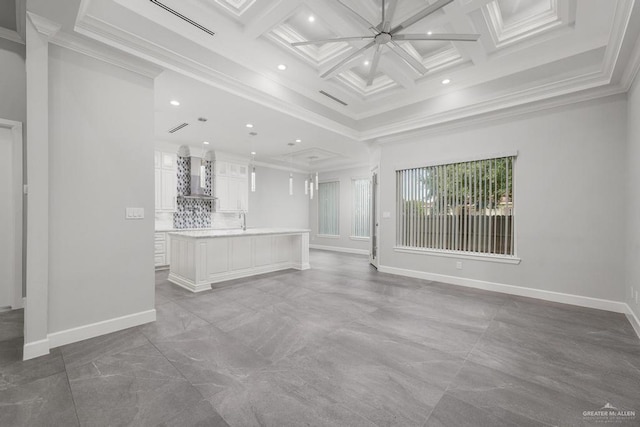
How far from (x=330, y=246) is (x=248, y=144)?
4806 mm

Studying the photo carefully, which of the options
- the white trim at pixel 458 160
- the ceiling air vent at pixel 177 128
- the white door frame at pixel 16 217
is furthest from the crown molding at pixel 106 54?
the white trim at pixel 458 160

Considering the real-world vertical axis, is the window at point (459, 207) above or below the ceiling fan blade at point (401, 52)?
below

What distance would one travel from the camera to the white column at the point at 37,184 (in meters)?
2.26

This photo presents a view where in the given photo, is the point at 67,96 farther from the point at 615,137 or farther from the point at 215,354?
the point at 615,137

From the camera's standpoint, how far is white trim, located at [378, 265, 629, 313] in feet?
11.5

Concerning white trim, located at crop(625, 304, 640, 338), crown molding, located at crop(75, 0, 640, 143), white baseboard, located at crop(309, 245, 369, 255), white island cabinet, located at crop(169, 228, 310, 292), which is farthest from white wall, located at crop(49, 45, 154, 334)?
white baseboard, located at crop(309, 245, 369, 255)

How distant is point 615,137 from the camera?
349 centimetres

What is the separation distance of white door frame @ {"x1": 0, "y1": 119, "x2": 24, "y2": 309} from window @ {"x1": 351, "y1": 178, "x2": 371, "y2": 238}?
7520 millimetres

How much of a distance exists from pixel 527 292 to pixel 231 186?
6.90 meters

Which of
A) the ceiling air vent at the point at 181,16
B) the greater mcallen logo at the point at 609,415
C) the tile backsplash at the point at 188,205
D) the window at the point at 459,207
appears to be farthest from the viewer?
the tile backsplash at the point at 188,205

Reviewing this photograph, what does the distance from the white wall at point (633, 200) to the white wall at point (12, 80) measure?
23.3 ft

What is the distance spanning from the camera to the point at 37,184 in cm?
230

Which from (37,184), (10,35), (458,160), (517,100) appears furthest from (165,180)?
(517,100)

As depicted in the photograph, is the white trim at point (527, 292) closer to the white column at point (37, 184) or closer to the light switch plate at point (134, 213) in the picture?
the light switch plate at point (134, 213)
